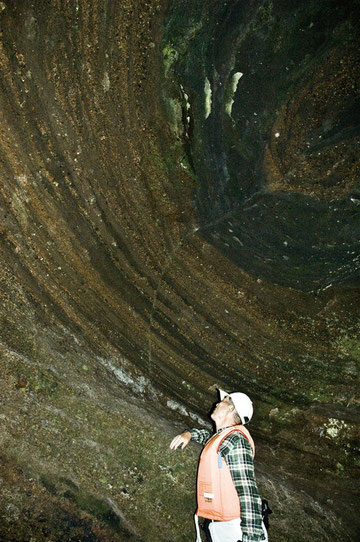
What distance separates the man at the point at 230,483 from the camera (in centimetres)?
264

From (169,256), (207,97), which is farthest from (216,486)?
(207,97)

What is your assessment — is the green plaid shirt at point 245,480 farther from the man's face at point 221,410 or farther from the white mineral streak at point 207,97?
the white mineral streak at point 207,97

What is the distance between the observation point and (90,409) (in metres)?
3.16

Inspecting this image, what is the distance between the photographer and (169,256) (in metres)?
2.96

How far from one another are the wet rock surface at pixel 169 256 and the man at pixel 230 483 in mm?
265

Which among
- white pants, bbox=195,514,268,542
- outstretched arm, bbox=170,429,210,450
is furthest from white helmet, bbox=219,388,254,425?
white pants, bbox=195,514,268,542

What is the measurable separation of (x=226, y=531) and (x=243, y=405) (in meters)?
0.79

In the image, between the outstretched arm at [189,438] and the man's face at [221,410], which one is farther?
the outstretched arm at [189,438]

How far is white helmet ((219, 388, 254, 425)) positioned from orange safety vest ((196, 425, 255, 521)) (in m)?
0.08

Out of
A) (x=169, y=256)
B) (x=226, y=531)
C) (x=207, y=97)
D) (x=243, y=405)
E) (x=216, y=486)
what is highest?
(x=207, y=97)

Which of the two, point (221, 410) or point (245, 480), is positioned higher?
point (221, 410)

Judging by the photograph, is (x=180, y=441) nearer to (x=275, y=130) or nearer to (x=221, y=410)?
(x=221, y=410)

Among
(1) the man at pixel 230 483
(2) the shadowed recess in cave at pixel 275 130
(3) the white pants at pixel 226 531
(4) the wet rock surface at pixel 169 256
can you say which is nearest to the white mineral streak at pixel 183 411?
(4) the wet rock surface at pixel 169 256

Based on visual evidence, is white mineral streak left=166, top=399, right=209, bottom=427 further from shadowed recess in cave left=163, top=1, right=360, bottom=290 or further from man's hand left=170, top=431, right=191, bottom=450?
shadowed recess in cave left=163, top=1, right=360, bottom=290
